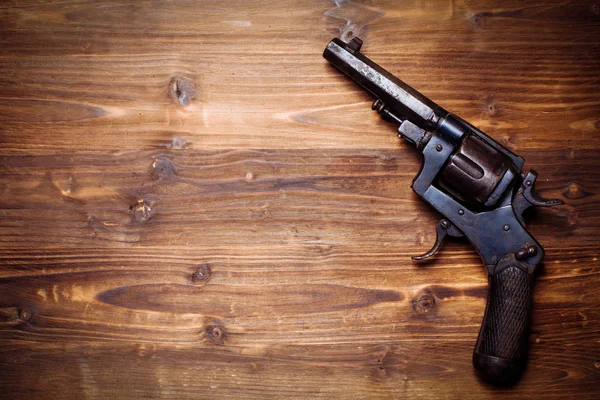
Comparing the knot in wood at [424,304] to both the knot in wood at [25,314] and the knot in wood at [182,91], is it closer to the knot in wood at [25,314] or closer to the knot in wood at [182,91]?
the knot in wood at [182,91]

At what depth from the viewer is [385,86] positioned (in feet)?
3.59

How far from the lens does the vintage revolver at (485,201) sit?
3.42ft

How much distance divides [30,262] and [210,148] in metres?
0.53

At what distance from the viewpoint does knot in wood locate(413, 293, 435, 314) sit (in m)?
1.18

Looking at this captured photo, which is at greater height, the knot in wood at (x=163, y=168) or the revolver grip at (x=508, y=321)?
the knot in wood at (x=163, y=168)

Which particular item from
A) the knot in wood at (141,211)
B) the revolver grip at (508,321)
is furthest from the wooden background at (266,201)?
the revolver grip at (508,321)

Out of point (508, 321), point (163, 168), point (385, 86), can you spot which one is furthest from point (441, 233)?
point (163, 168)

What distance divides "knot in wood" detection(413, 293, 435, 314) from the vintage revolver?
13 centimetres

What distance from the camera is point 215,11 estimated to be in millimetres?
1195

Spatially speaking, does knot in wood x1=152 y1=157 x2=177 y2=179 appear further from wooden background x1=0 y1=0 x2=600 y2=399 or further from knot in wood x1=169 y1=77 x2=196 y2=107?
knot in wood x1=169 y1=77 x2=196 y2=107

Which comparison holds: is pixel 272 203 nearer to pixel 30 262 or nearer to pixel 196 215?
pixel 196 215

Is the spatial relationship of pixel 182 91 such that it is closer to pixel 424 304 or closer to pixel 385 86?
pixel 385 86

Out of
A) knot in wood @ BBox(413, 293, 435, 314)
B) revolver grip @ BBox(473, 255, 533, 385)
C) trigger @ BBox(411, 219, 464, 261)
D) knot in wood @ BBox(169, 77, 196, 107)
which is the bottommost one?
revolver grip @ BBox(473, 255, 533, 385)

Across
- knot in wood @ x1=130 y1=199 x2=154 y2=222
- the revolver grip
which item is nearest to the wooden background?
knot in wood @ x1=130 y1=199 x2=154 y2=222
